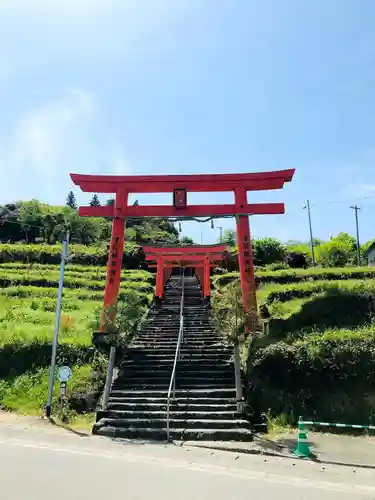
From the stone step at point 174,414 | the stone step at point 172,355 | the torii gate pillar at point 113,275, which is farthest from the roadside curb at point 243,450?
the torii gate pillar at point 113,275

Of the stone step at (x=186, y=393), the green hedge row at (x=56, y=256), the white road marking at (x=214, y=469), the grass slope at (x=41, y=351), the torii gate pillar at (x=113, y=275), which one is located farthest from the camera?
the green hedge row at (x=56, y=256)

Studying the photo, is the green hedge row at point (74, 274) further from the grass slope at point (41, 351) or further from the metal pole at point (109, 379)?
the metal pole at point (109, 379)

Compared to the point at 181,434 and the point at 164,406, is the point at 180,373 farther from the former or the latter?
the point at 181,434

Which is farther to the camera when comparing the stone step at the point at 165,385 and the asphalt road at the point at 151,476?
the stone step at the point at 165,385

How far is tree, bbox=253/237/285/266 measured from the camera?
154ft

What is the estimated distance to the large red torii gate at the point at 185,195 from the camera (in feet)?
54.1

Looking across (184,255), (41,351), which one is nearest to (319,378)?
(41,351)

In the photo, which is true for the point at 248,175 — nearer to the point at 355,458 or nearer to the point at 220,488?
the point at 355,458

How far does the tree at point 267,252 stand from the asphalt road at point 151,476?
38252 millimetres

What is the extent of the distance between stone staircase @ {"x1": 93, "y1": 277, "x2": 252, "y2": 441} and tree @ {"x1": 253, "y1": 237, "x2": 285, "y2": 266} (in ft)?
99.9

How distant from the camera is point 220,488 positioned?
6695 mm

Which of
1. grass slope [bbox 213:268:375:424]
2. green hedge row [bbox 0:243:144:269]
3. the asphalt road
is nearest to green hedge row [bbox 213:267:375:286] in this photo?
grass slope [bbox 213:268:375:424]

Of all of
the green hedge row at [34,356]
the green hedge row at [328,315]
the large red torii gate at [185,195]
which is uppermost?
the large red torii gate at [185,195]

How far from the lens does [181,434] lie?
1032 cm
